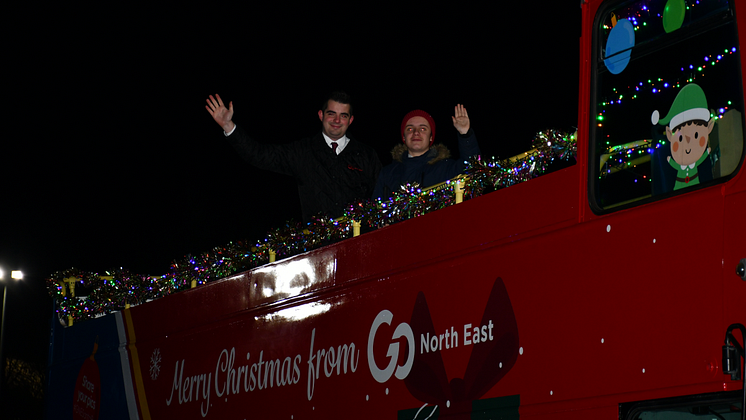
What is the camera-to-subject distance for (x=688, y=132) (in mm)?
3615

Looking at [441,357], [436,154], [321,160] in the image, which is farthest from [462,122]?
[441,357]

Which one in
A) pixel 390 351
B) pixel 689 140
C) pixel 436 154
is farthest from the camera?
pixel 436 154

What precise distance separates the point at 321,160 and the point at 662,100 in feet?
14.2

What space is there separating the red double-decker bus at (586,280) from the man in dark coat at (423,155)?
3.65 feet

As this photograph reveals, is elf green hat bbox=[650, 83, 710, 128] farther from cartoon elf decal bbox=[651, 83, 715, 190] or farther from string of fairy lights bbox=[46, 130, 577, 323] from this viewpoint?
string of fairy lights bbox=[46, 130, 577, 323]

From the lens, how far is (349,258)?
5762 millimetres

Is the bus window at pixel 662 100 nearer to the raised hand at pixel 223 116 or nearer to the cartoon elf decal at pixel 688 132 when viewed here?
the cartoon elf decal at pixel 688 132

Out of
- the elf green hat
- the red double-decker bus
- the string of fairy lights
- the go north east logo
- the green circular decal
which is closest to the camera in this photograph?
the red double-decker bus

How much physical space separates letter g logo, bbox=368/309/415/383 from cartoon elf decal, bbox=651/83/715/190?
6.58 ft

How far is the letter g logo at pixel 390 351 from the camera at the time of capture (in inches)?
199

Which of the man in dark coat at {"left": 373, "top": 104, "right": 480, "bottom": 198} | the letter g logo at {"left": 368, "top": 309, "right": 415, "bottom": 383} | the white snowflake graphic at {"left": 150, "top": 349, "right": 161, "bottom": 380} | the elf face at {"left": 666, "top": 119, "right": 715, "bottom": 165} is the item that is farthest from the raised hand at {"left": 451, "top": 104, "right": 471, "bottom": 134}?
the white snowflake graphic at {"left": 150, "top": 349, "right": 161, "bottom": 380}

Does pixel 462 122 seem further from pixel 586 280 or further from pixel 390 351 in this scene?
pixel 586 280

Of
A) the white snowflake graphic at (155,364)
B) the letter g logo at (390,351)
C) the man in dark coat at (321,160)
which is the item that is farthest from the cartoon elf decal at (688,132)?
the white snowflake graphic at (155,364)

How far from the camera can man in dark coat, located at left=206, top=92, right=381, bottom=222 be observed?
763 cm
